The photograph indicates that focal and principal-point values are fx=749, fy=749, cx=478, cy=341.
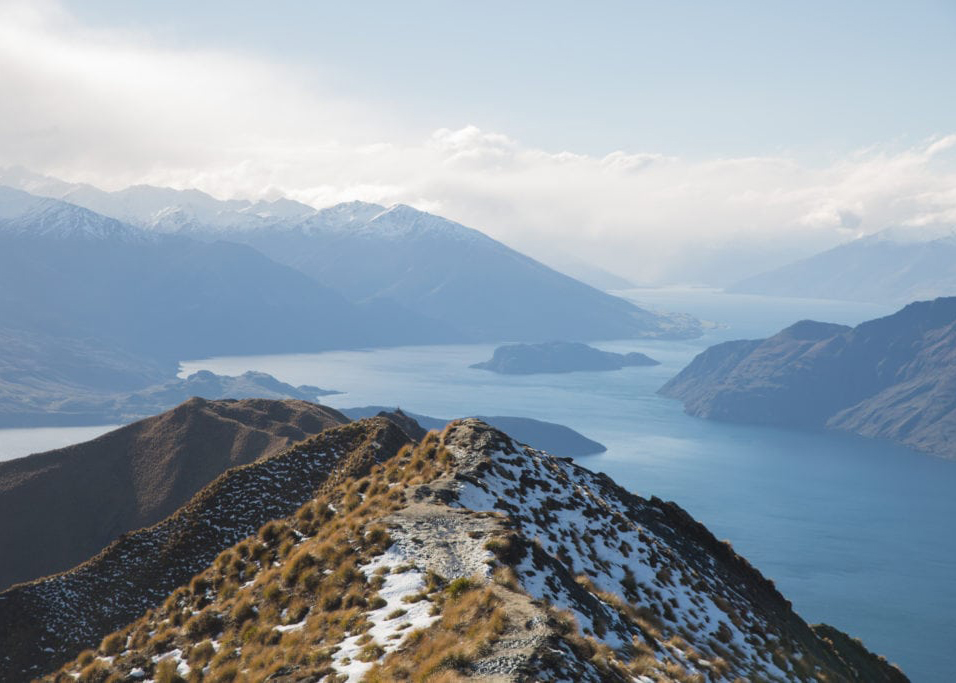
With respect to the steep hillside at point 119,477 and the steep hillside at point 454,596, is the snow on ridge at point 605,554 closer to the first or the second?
the steep hillside at point 454,596

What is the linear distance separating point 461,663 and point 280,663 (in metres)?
5.44

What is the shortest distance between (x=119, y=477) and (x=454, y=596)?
240 ft

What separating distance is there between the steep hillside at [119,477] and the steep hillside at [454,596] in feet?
132

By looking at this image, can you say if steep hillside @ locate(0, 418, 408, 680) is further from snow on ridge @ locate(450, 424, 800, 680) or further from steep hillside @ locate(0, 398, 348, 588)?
steep hillside @ locate(0, 398, 348, 588)

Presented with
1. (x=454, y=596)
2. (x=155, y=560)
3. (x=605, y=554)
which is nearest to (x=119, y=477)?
(x=155, y=560)

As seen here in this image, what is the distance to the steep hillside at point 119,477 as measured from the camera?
70.6 m

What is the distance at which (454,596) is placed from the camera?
16.6 metres

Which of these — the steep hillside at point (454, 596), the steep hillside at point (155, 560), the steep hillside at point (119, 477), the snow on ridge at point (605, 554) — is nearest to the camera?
the steep hillside at point (454, 596)

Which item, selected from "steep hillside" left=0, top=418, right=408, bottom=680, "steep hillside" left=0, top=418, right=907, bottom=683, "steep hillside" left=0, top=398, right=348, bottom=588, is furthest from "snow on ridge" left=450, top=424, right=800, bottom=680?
"steep hillside" left=0, top=398, right=348, bottom=588

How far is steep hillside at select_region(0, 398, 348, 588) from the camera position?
2781 inches

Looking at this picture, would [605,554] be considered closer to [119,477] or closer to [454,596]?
[454,596]

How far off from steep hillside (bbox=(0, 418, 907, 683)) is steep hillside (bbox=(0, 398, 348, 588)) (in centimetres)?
4027

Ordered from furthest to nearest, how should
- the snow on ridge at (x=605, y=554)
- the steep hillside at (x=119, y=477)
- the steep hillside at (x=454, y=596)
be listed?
1. the steep hillside at (x=119, y=477)
2. the snow on ridge at (x=605, y=554)
3. the steep hillside at (x=454, y=596)

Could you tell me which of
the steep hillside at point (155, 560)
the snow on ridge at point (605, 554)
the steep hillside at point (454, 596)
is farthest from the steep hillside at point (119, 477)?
the snow on ridge at point (605, 554)
